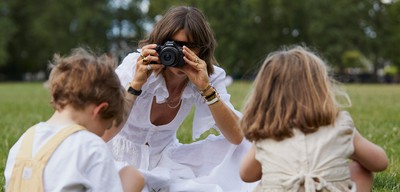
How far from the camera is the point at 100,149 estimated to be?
2.36 m

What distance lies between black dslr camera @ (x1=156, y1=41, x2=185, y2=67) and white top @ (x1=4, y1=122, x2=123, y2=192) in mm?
1061

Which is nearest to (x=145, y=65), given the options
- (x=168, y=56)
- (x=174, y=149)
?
(x=168, y=56)

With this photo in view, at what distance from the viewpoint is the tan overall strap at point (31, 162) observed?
7.83ft

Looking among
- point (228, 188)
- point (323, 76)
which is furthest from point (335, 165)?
point (228, 188)

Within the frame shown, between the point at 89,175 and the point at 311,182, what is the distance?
0.82 metres

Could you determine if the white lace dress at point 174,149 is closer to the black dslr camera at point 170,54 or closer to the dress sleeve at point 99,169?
the black dslr camera at point 170,54

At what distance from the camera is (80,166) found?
235 cm

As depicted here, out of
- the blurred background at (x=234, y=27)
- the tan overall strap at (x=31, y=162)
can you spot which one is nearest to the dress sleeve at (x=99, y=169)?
the tan overall strap at (x=31, y=162)

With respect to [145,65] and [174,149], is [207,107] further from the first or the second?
[145,65]

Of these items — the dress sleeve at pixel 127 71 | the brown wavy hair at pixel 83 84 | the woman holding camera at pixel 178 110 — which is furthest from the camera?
the dress sleeve at pixel 127 71

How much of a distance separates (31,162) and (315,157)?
1.05 m

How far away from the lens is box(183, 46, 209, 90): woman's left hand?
3.39 meters

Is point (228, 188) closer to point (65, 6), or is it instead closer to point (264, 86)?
point (264, 86)

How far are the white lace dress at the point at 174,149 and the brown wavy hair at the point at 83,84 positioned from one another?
1.04 metres
